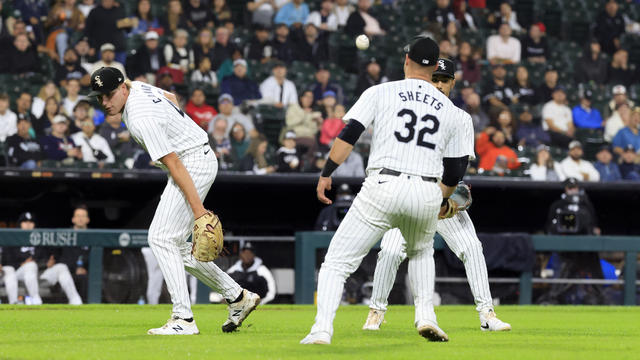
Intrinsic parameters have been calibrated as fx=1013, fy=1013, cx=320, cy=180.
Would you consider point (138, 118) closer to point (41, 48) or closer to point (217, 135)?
point (217, 135)

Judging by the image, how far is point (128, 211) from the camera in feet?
46.4

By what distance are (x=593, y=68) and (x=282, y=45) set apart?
535 cm

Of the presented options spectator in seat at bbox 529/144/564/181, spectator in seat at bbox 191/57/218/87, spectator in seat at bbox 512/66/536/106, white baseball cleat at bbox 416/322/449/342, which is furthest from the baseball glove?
spectator in seat at bbox 512/66/536/106

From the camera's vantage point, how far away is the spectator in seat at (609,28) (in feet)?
58.9

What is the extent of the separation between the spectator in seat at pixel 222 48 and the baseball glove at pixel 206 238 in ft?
31.1

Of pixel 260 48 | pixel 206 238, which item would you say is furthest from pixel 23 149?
pixel 206 238

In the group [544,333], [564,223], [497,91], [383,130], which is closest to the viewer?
[383,130]

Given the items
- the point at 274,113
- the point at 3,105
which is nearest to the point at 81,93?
the point at 3,105

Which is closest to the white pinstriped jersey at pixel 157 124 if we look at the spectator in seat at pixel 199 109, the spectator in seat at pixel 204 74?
the spectator in seat at pixel 199 109

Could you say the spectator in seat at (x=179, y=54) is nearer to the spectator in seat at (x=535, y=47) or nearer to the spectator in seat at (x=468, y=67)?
the spectator in seat at (x=468, y=67)

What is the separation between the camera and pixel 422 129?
5227 mm

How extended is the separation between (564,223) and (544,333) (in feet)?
20.0

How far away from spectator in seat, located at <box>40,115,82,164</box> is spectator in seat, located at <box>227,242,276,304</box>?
2.84 m

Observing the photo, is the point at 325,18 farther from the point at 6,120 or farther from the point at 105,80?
the point at 105,80
